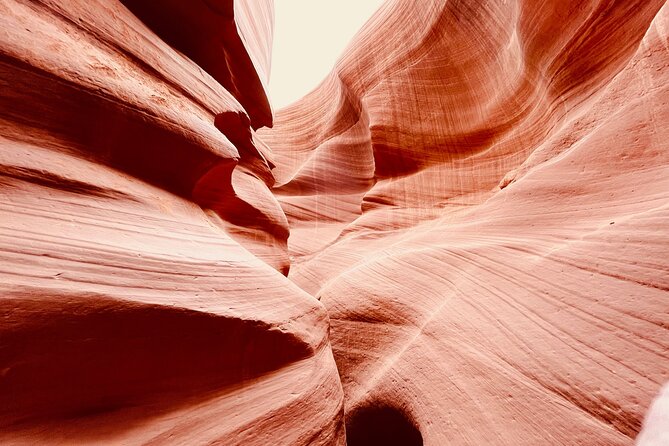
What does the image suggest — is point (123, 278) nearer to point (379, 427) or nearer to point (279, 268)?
point (379, 427)

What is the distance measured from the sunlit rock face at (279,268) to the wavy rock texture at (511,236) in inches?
0.6

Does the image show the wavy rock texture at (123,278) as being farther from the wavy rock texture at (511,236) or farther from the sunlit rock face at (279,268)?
the wavy rock texture at (511,236)

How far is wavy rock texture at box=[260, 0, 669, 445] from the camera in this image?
5.44ft

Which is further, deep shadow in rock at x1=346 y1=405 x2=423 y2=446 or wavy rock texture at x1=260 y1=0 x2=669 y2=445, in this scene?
deep shadow in rock at x1=346 y1=405 x2=423 y2=446

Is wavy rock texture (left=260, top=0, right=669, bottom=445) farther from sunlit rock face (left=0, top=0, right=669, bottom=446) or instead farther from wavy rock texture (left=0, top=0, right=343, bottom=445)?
wavy rock texture (left=0, top=0, right=343, bottom=445)

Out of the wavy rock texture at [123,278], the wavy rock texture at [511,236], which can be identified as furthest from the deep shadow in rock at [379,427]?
the wavy rock texture at [123,278]

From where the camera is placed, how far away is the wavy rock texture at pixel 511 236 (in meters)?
1.66

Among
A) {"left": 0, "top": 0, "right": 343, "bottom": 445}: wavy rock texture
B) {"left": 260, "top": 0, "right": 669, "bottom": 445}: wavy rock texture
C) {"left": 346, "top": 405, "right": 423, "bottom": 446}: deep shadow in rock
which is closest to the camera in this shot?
{"left": 0, "top": 0, "right": 343, "bottom": 445}: wavy rock texture

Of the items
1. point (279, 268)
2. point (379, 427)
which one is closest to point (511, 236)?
point (379, 427)

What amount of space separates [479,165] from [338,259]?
2096 millimetres

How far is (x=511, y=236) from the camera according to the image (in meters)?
2.57

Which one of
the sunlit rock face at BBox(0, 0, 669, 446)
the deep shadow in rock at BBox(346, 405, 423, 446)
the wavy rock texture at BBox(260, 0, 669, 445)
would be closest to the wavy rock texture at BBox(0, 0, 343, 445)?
the sunlit rock face at BBox(0, 0, 669, 446)

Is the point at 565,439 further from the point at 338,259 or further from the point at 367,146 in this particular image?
the point at 367,146

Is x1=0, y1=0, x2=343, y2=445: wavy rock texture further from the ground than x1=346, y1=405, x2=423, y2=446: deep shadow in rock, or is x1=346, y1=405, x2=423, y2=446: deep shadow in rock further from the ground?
x1=0, y1=0, x2=343, y2=445: wavy rock texture
